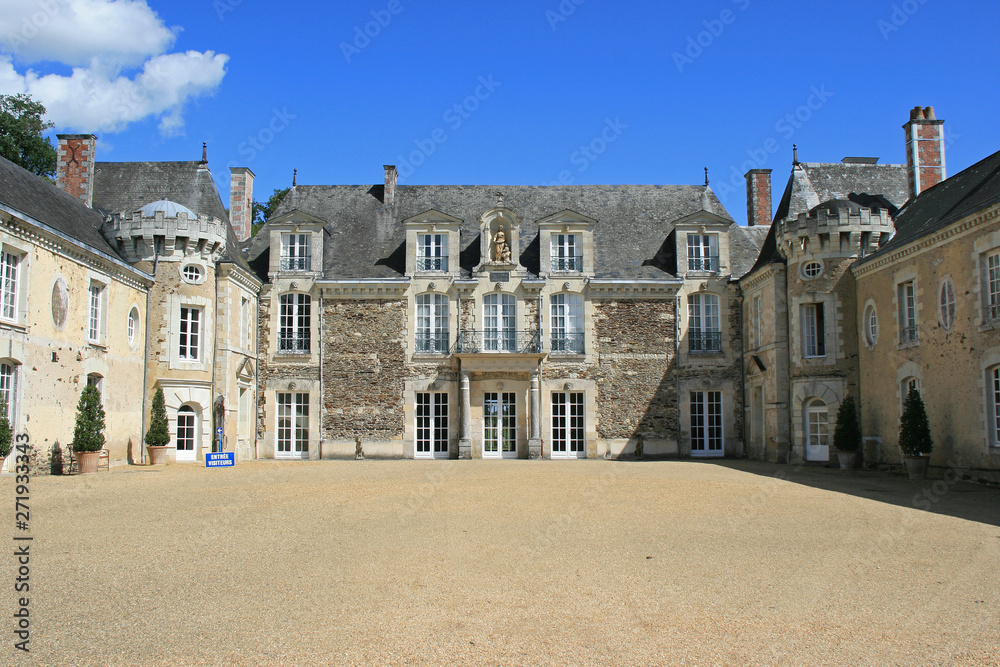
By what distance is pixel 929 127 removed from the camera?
69.3 ft

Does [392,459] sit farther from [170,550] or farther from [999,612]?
[999,612]

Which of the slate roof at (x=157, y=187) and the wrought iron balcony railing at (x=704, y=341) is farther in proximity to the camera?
the wrought iron balcony railing at (x=704, y=341)

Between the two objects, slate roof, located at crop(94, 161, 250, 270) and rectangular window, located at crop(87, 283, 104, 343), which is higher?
slate roof, located at crop(94, 161, 250, 270)

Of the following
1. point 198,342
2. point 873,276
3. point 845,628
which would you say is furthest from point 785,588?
point 198,342

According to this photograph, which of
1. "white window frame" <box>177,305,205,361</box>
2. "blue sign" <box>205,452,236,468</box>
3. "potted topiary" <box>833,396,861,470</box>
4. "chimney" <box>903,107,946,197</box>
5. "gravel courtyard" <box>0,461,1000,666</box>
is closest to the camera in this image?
"gravel courtyard" <box>0,461,1000,666</box>

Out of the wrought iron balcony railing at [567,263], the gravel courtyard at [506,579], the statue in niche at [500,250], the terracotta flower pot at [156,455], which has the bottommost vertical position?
the gravel courtyard at [506,579]

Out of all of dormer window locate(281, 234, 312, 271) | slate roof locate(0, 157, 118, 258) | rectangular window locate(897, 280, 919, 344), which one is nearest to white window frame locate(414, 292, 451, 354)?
dormer window locate(281, 234, 312, 271)

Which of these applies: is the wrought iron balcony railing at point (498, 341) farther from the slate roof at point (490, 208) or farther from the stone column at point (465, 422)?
the slate roof at point (490, 208)

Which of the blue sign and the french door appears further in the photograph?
the french door

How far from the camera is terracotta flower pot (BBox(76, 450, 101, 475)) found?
15.6 metres

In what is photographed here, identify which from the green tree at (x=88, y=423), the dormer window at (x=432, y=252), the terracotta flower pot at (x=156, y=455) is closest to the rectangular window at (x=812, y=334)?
the dormer window at (x=432, y=252)

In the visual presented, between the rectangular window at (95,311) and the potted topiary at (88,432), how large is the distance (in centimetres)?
163

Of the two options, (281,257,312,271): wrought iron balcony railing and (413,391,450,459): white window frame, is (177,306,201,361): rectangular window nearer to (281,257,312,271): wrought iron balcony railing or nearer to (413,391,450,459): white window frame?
(281,257,312,271): wrought iron balcony railing

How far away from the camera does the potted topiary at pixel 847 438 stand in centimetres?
1808
